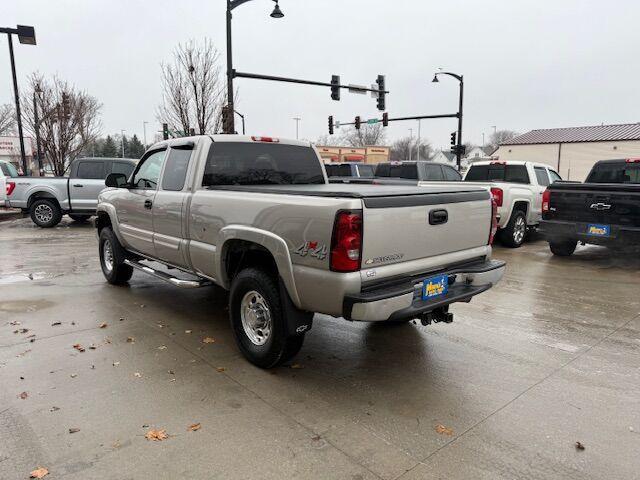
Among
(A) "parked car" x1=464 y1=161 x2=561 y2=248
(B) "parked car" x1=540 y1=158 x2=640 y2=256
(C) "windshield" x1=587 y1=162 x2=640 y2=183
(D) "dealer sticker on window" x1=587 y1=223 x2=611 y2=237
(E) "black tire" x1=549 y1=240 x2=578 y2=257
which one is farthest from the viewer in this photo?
(A) "parked car" x1=464 y1=161 x2=561 y2=248

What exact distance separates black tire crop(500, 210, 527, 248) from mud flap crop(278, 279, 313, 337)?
7947mm

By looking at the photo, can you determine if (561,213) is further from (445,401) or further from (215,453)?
(215,453)

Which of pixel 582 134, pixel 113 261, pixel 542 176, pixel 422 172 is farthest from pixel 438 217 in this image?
pixel 582 134

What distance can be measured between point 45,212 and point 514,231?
1263 centimetres

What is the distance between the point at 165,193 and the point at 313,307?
2.61 m

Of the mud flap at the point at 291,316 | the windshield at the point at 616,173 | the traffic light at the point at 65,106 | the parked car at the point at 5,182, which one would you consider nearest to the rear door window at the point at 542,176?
the windshield at the point at 616,173

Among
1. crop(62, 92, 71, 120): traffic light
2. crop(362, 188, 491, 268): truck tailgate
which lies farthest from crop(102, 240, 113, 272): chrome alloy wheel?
crop(62, 92, 71, 120): traffic light

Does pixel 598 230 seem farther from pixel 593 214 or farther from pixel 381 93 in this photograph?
pixel 381 93

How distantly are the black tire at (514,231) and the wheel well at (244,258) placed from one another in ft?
25.4

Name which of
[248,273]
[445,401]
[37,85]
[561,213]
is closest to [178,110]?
[37,85]

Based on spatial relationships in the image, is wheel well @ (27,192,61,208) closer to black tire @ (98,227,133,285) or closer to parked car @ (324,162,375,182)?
black tire @ (98,227,133,285)

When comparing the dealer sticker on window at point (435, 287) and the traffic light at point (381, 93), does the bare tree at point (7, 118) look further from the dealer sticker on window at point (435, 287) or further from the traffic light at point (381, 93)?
the dealer sticker on window at point (435, 287)

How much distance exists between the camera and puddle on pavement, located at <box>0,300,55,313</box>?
579cm

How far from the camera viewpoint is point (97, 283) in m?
7.16
